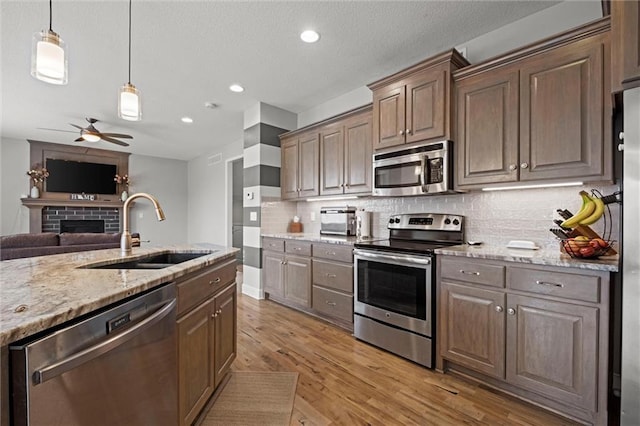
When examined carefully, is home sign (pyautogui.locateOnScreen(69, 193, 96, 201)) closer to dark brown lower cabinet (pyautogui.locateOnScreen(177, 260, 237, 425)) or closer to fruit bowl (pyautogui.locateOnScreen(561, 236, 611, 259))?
dark brown lower cabinet (pyautogui.locateOnScreen(177, 260, 237, 425))

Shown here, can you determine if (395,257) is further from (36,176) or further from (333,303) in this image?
(36,176)

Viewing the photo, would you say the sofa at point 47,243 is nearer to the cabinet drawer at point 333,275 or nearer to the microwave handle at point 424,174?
the cabinet drawer at point 333,275

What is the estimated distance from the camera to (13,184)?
5957 millimetres

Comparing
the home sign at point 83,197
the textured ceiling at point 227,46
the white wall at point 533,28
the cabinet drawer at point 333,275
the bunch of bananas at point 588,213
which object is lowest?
the cabinet drawer at point 333,275

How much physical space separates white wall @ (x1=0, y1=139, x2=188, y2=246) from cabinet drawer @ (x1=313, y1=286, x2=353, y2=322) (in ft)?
19.8

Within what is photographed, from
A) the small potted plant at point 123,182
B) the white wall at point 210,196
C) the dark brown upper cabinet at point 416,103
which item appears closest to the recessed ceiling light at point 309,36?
the dark brown upper cabinet at point 416,103

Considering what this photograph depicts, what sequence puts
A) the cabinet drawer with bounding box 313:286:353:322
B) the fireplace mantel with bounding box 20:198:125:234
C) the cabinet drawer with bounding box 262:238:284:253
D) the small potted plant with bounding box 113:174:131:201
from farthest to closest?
the small potted plant with bounding box 113:174:131:201, the fireplace mantel with bounding box 20:198:125:234, the cabinet drawer with bounding box 262:238:284:253, the cabinet drawer with bounding box 313:286:353:322

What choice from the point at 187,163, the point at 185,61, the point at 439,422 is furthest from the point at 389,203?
the point at 187,163

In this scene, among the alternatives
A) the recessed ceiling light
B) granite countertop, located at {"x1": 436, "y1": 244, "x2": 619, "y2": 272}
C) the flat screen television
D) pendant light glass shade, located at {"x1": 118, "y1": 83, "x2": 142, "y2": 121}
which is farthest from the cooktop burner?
the flat screen television

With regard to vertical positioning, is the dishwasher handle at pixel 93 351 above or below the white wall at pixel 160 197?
below

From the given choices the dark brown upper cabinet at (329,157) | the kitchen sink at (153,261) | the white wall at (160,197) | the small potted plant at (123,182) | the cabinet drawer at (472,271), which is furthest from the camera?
the white wall at (160,197)

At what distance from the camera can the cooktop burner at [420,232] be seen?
2.53 m

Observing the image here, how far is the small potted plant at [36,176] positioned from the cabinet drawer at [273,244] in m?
5.59

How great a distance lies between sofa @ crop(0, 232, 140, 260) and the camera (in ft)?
10.6
